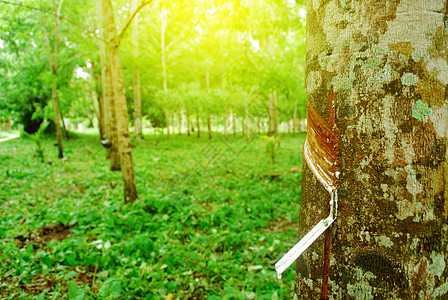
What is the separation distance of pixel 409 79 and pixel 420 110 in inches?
3.5

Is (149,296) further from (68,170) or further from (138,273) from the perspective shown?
(68,170)

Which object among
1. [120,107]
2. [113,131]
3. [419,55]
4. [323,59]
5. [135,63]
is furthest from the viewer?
[135,63]

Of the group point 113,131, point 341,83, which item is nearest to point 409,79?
point 341,83

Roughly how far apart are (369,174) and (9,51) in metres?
24.9

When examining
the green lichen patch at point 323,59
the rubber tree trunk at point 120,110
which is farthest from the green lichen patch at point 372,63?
the rubber tree trunk at point 120,110

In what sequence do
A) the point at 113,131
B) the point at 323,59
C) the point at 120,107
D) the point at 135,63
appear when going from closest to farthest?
the point at 323,59, the point at 120,107, the point at 113,131, the point at 135,63

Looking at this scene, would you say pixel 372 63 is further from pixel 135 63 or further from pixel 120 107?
pixel 135 63

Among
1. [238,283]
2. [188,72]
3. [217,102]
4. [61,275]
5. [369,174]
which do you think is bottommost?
[238,283]

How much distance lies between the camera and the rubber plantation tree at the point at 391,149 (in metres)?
0.74

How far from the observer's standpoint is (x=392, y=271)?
0.76 metres

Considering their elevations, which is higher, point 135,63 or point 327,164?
point 135,63

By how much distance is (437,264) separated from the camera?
0.76m

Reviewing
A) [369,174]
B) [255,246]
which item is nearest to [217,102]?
[255,246]

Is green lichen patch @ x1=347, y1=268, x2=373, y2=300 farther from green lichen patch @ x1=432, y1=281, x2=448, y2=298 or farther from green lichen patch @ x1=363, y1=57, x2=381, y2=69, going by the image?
green lichen patch @ x1=363, y1=57, x2=381, y2=69
